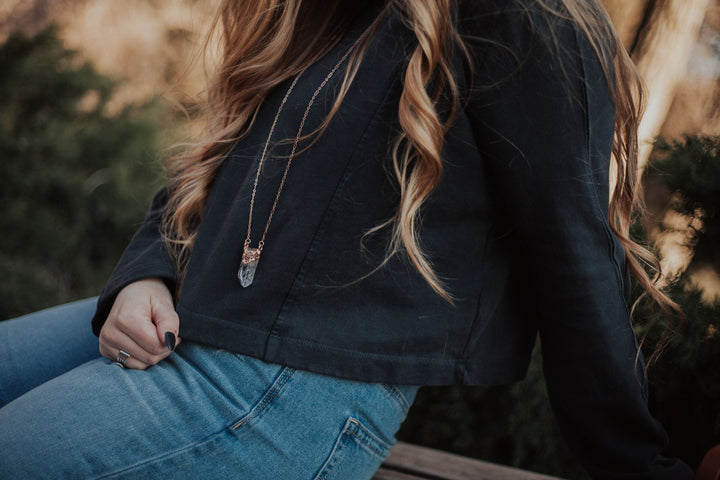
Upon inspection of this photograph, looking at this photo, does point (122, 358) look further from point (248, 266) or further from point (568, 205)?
point (568, 205)

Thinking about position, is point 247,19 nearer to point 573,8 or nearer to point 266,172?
point 266,172

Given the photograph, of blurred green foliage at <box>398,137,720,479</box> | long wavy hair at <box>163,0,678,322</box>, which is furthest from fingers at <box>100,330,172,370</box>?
blurred green foliage at <box>398,137,720,479</box>

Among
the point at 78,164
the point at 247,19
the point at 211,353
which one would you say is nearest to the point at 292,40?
the point at 247,19

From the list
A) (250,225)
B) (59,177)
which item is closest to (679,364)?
(250,225)

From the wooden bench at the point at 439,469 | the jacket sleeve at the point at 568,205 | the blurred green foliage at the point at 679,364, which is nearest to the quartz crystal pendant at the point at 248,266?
the jacket sleeve at the point at 568,205

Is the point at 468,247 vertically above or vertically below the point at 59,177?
above

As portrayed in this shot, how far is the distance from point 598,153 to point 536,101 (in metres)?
0.14

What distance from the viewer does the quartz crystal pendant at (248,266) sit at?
0.92 metres

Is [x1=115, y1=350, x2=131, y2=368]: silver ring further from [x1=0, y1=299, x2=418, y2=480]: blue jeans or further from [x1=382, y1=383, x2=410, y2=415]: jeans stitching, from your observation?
[x1=382, y1=383, x2=410, y2=415]: jeans stitching

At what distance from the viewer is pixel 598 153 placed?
0.84 meters

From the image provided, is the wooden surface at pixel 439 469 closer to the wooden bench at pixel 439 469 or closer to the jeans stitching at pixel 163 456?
the wooden bench at pixel 439 469

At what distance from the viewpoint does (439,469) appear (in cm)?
133

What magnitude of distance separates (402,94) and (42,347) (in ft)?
3.38

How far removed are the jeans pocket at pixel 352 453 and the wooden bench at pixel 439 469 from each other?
1.25ft
